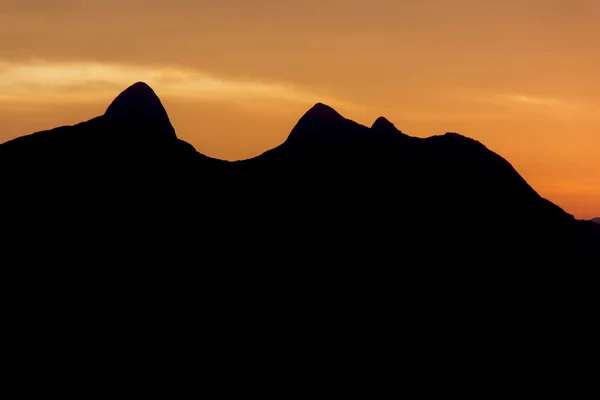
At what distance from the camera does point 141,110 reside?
127 meters

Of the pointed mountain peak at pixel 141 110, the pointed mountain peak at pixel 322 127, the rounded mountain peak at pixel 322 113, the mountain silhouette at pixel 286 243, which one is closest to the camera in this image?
the mountain silhouette at pixel 286 243

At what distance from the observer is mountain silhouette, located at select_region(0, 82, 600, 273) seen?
114312 mm

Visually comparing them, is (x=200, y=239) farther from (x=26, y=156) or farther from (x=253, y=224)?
(x=26, y=156)

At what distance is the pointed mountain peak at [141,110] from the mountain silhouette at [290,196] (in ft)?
0.59

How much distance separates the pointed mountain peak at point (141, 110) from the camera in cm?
12575

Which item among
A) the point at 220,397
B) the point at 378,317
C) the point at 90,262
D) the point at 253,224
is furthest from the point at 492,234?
the point at 90,262

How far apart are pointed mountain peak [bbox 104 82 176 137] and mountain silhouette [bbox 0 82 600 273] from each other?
18 centimetres

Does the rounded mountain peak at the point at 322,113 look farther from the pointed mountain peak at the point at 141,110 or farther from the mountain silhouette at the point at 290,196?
the pointed mountain peak at the point at 141,110

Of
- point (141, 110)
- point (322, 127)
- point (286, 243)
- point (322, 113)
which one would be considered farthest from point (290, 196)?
point (141, 110)

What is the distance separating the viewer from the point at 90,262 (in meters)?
109

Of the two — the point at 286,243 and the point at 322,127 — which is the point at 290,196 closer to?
the point at 286,243

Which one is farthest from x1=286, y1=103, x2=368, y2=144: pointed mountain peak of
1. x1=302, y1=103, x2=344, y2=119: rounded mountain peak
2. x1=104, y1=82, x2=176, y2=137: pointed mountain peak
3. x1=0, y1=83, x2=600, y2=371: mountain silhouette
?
x1=104, y1=82, x2=176, y2=137: pointed mountain peak

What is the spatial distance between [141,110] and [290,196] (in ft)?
81.0

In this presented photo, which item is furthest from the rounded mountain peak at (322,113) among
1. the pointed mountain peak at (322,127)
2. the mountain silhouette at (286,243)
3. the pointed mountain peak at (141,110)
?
the pointed mountain peak at (141,110)
